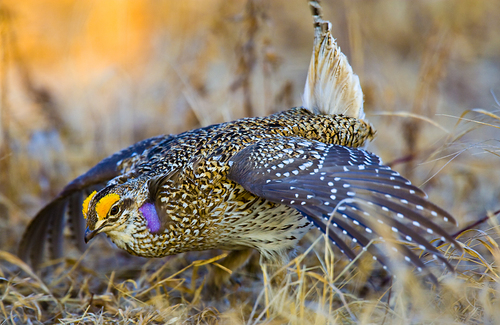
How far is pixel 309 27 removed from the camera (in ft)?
21.1

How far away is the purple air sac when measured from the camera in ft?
7.86

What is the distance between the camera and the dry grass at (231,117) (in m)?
2.33

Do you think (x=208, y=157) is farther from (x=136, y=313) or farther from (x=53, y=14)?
(x=53, y=14)

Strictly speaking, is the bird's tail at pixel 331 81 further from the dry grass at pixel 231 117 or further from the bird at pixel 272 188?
the dry grass at pixel 231 117

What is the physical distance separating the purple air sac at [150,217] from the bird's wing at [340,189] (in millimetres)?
454

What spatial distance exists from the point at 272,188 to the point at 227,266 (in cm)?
100

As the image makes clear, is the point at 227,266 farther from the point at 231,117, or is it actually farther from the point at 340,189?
the point at 231,117

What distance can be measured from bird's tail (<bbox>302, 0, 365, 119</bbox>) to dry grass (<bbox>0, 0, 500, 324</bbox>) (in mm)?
247

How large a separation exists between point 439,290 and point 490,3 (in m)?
4.73

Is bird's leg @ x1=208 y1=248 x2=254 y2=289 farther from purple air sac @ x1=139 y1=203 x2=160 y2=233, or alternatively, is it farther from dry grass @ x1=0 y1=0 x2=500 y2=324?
purple air sac @ x1=139 y1=203 x2=160 y2=233

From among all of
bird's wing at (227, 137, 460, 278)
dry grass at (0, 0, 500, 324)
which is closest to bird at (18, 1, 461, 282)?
bird's wing at (227, 137, 460, 278)

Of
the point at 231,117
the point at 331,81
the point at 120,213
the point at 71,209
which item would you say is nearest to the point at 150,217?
the point at 120,213

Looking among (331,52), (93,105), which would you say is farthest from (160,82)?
(331,52)

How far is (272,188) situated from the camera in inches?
84.1
